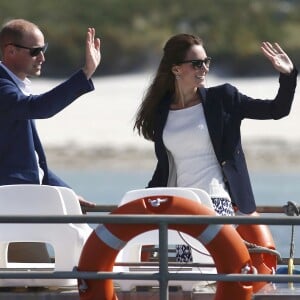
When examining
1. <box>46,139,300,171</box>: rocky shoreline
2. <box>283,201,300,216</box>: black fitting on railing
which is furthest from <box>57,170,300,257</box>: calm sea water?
<box>283,201,300,216</box>: black fitting on railing

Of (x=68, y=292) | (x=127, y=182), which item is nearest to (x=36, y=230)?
(x=68, y=292)

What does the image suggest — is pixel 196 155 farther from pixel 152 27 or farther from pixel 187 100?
pixel 152 27

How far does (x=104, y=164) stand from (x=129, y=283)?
2307cm

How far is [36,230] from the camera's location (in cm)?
604

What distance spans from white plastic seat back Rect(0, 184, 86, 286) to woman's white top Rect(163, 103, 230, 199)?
1.91 ft

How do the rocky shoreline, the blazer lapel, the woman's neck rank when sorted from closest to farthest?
the blazer lapel
the woman's neck
the rocky shoreline

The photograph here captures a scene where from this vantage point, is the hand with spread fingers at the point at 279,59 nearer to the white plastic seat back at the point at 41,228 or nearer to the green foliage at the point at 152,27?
the white plastic seat back at the point at 41,228

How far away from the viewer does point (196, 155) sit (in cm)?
632

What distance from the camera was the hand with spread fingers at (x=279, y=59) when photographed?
6.33 metres

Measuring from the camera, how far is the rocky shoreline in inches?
1109

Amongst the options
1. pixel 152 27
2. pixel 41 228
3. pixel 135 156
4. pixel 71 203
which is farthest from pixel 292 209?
pixel 152 27

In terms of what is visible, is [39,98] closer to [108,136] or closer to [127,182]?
[127,182]

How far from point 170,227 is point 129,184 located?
1807 cm

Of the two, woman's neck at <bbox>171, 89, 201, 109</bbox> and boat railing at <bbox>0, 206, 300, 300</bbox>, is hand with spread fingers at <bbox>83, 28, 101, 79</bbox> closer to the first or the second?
woman's neck at <bbox>171, 89, 201, 109</bbox>
